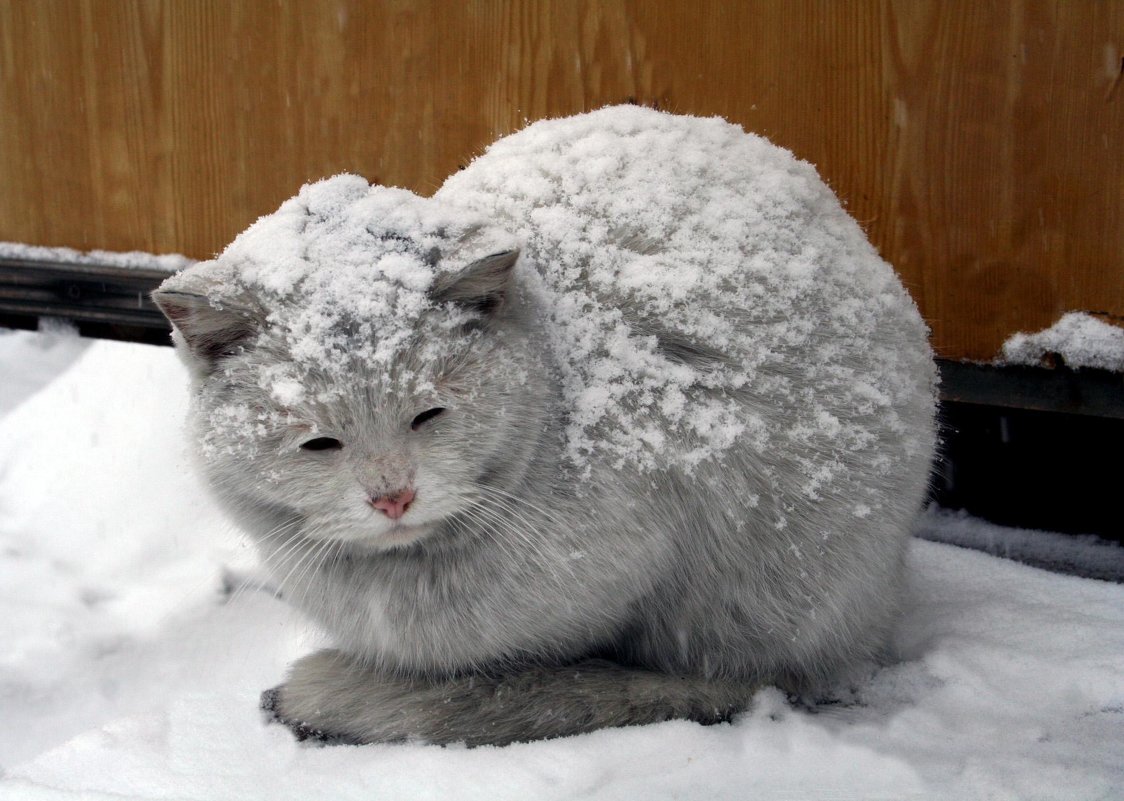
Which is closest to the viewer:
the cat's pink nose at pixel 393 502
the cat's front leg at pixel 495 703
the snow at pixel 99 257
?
the cat's pink nose at pixel 393 502

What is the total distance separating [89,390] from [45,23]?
1.51 m

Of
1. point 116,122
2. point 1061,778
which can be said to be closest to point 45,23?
point 116,122

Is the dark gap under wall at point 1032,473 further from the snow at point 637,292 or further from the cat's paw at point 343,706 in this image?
the cat's paw at point 343,706

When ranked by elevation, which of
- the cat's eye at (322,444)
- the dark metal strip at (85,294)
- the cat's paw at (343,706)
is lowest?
the cat's paw at (343,706)

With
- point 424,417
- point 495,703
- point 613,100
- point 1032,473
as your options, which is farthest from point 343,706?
point 1032,473

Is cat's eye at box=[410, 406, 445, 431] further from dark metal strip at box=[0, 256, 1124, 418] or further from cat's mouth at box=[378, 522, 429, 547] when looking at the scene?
dark metal strip at box=[0, 256, 1124, 418]

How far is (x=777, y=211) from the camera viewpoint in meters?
2.13

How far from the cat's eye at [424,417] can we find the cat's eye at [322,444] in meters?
0.13

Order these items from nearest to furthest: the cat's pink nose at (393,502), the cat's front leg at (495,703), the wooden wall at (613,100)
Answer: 1. the cat's pink nose at (393,502)
2. the cat's front leg at (495,703)
3. the wooden wall at (613,100)

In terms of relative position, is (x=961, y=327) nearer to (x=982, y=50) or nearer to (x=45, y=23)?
(x=982, y=50)

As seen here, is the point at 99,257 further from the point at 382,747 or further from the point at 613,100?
the point at 382,747

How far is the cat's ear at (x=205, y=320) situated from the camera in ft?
5.59

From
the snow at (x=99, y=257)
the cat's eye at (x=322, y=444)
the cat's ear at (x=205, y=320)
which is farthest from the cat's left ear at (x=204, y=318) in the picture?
the snow at (x=99, y=257)

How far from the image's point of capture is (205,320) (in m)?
1.75
